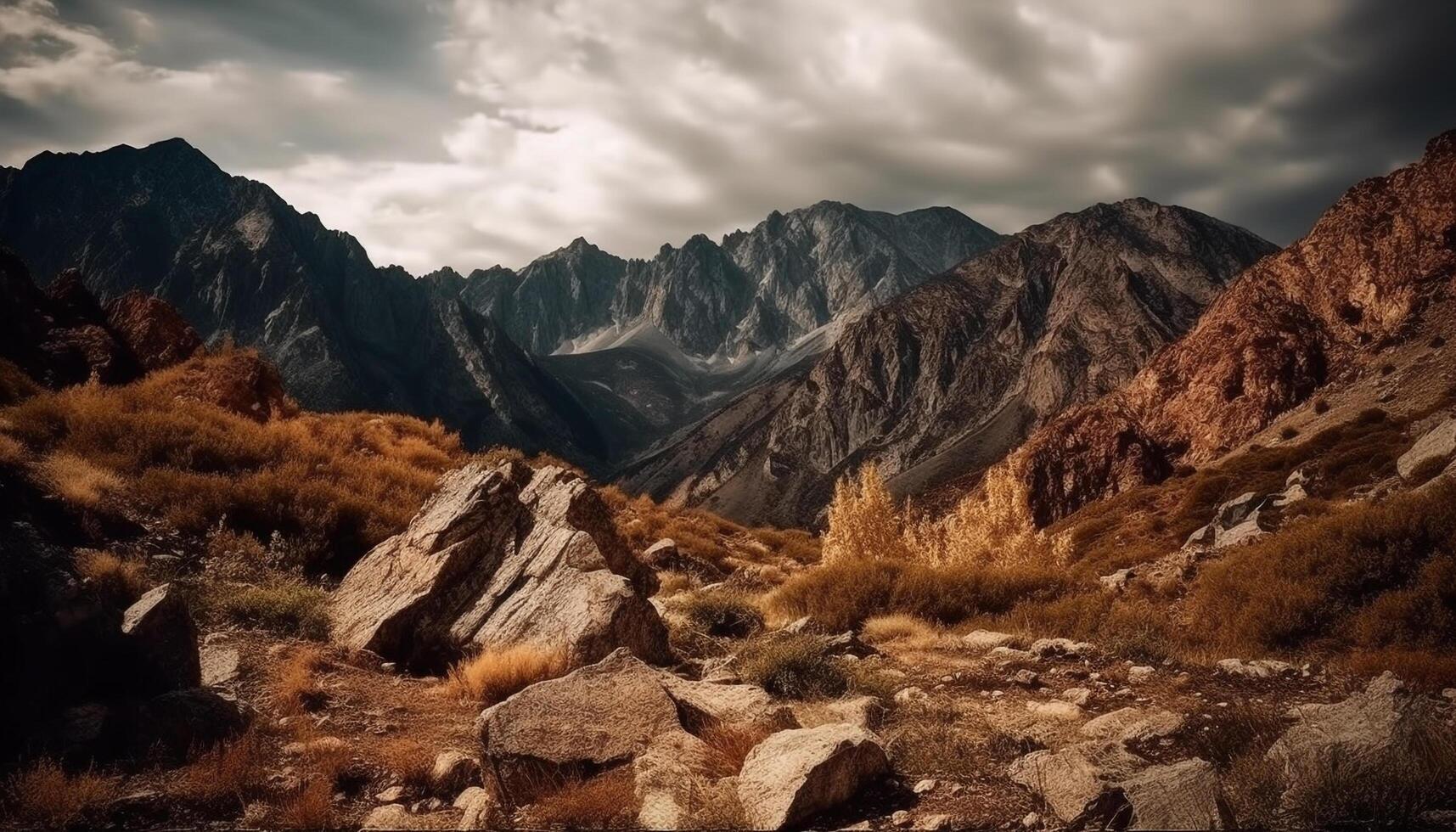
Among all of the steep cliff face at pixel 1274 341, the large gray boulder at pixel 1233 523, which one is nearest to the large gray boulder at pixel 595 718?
the large gray boulder at pixel 1233 523

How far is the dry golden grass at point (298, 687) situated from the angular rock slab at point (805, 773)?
171 inches

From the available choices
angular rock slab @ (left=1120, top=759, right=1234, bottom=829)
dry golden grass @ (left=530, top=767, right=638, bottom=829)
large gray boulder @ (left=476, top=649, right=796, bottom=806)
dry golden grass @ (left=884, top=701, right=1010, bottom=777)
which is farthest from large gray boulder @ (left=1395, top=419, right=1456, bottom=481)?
dry golden grass @ (left=530, top=767, right=638, bottom=829)

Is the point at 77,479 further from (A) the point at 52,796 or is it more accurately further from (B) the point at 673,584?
(B) the point at 673,584

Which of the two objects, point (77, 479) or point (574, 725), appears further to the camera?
point (77, 479)

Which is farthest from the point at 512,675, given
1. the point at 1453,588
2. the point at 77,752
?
the point at 1453,588

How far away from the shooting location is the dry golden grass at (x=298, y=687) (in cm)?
654

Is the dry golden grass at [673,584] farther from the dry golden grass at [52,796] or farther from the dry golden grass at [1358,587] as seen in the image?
the dry golden grass at [52,796]

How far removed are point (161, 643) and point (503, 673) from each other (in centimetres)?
298

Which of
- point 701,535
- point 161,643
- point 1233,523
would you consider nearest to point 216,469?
point 161,643

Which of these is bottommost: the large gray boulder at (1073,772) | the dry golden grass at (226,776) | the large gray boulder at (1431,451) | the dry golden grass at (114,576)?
the large gray boulder at (1073,772)

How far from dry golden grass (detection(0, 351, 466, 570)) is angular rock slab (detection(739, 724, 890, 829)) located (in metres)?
9.14

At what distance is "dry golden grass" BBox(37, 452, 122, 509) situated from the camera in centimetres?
927

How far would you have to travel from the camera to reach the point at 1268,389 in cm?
7194

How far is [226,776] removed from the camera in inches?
201
